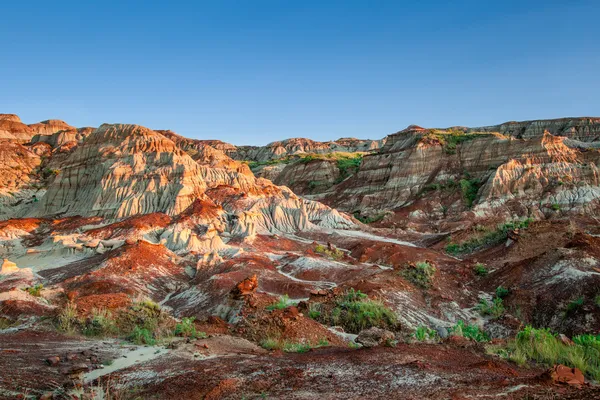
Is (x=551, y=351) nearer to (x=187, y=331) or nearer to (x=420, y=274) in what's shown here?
(x=187, y=331)

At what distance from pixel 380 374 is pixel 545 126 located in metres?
92.9

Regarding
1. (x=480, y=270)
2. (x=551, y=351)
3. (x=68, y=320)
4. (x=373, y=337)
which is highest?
(x=551, y=351)

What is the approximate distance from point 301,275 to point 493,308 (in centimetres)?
1149

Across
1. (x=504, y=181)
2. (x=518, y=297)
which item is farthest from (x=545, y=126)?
(x=518, y=297)

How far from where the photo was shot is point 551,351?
26.5 ft

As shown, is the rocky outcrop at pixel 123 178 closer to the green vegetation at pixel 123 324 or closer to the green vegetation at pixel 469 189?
the green vegetation at pixel 123 324

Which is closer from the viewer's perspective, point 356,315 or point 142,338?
point 142,338

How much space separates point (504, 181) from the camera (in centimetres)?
5325

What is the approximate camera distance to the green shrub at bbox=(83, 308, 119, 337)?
446 inches

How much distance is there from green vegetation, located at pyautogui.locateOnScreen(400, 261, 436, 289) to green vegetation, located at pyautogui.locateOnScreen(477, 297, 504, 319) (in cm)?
242

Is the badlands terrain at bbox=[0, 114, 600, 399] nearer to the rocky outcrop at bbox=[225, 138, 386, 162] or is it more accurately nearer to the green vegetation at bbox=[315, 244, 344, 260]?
the green vegetation at bbox=[315, 244, 344, 260]

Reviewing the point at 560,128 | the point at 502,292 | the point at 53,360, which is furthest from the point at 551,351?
the point at 560,128

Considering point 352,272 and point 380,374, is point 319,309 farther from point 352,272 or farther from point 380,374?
point 352,272

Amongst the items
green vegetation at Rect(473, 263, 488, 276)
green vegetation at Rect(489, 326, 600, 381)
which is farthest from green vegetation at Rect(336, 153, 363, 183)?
green vegetation at Rect(489, 326, 600, 381)
